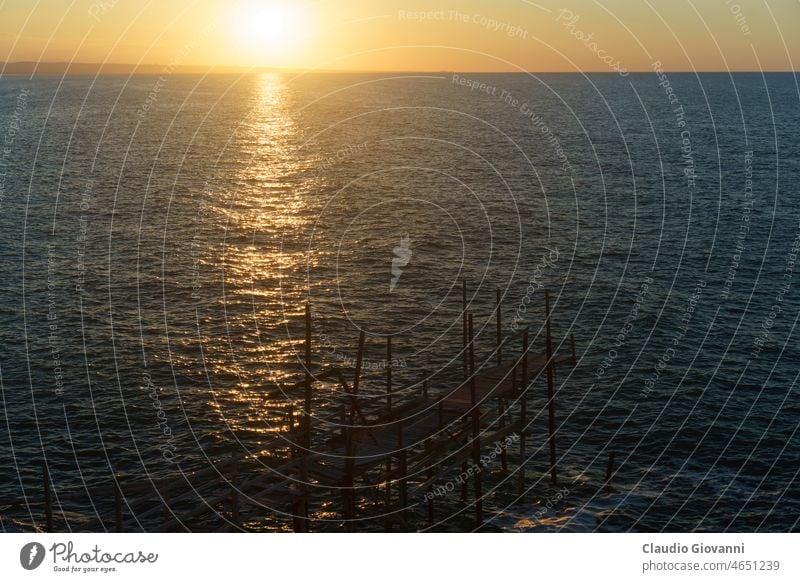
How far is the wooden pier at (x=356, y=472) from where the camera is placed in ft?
141

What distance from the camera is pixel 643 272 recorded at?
98.3 metres

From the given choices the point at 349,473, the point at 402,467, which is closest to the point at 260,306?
the point at 402,467

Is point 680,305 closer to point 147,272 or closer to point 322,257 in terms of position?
point 322,257

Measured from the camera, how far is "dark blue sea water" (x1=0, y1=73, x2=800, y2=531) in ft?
188

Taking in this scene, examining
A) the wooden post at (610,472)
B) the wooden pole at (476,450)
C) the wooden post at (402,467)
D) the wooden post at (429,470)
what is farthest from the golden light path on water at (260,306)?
the wooden post at (610,472)

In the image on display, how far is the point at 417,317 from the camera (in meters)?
83.9

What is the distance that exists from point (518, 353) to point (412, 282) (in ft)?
72.6

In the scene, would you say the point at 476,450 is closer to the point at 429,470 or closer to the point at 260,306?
the point at 429,470

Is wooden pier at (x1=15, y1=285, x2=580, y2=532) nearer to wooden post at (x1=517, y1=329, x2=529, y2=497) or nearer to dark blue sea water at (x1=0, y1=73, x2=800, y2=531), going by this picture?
wooden post at (x1=517, y1=329, x2=529, y2=497)

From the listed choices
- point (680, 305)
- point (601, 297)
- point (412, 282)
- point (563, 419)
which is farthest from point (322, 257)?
point (563, 419)

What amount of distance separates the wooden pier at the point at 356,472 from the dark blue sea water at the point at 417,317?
5.47 ft

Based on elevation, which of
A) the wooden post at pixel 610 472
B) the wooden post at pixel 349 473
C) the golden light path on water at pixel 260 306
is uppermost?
the wooden post at pixel 349 473

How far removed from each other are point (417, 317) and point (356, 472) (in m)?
38.9

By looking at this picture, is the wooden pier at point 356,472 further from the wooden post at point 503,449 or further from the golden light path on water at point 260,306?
the golden light path on water at point 260,306
